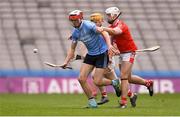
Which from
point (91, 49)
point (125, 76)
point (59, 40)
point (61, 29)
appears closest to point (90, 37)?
point (91, 49)

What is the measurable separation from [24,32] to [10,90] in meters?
6.54

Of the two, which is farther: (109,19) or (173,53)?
(173,53)

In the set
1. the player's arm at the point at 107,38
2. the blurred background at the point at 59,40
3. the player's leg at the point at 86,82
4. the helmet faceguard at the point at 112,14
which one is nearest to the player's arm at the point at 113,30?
the player's arm at the point at 107,38

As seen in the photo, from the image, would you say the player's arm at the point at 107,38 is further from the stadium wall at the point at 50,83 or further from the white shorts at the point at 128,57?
the stadium wall at the point at 50,83

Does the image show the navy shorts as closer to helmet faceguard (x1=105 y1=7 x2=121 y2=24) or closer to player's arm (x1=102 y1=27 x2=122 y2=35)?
player's arm (x1=102 y1=27 x2=122 y2=35)

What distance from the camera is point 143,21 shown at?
33938 millimetres

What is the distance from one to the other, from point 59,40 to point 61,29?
0.82 metres

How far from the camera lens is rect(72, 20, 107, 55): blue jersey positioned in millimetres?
15031

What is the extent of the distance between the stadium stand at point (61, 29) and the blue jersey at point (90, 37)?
1447 centimetres

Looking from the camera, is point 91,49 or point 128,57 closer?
point 91,49

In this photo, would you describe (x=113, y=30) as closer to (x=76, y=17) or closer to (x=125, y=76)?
(x=76, y=17)

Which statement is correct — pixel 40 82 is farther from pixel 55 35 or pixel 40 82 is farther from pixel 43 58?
pixel 55 35

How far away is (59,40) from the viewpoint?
32.1 metres

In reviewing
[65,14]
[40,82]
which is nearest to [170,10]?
[65,14]
